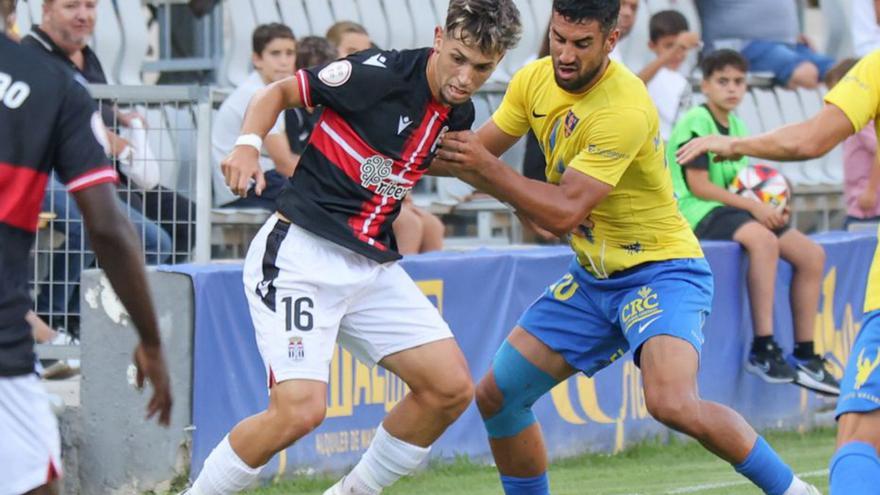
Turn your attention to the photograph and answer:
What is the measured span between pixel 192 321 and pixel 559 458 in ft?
8.72

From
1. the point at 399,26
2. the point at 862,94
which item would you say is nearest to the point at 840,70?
the point at 399,26

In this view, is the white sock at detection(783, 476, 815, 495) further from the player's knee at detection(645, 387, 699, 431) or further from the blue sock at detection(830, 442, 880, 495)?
the blue sock at detection(830, 442, 880, 495)

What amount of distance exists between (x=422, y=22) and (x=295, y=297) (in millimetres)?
6214

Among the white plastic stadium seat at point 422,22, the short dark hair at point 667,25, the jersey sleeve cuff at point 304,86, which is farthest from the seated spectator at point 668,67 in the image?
the jersey sleeve cuff at point 304,86

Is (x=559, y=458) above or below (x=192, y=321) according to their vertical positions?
below

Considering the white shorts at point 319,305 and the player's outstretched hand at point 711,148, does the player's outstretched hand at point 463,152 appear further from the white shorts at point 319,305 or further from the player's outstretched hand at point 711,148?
the player's outstretched hand at point 711,148

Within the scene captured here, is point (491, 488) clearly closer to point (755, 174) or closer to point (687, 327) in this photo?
point (687, 327)

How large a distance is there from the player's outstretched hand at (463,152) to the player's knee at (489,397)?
3.41 feet

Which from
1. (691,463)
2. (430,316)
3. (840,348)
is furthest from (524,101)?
(840,348)

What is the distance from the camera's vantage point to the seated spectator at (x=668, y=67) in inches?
469

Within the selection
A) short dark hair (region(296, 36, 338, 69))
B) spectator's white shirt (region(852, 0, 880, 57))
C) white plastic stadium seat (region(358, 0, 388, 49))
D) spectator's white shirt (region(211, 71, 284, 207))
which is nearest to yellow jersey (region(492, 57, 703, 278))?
spectator's white shirt (region(211, 71, 284, 207))

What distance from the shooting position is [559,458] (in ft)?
31.9

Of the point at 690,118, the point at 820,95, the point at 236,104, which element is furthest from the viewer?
the point at 820,95

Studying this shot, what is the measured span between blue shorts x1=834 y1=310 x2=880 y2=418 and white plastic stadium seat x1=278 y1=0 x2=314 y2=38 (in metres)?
6.72
